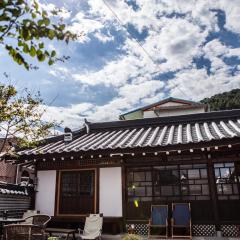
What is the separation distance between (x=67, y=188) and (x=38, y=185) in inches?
48.7

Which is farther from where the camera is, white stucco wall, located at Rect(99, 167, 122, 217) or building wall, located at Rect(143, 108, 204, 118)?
building wall, located at Rect(143, 108, 204, 118)

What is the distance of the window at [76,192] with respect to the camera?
971cm

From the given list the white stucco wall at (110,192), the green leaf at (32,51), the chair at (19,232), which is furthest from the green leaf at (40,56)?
the white stucco wall at (110,192)

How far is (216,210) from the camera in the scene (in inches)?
330

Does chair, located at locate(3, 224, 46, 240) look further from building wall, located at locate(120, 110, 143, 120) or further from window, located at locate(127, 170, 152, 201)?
building wall, located at locate(120, 110, 143, 120)

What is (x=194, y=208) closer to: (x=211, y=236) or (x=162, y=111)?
(x=211, y=236)

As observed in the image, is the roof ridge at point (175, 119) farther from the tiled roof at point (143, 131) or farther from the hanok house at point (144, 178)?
the hanok house at point (144, 178)

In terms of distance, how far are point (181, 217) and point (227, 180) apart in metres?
1.86

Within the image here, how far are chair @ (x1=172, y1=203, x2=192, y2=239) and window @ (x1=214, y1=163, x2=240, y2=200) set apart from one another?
1.13 meters

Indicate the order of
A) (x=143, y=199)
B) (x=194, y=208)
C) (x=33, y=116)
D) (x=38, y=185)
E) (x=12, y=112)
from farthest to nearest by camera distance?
(x=38, y=185), (x=143, y=199), (x=194, y=208), (x=33, y=116), (x=12, y=112)

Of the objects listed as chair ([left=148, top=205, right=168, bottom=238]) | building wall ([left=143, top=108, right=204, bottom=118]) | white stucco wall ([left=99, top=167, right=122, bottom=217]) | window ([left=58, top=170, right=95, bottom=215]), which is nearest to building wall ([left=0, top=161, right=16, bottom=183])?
building wall ([left=143, top=108, right=204, bottom=118])

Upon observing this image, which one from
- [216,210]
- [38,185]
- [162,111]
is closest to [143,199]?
[216,210]

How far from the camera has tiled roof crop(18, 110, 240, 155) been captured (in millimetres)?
9689

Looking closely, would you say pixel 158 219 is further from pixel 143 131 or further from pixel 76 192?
pixel 143 131
